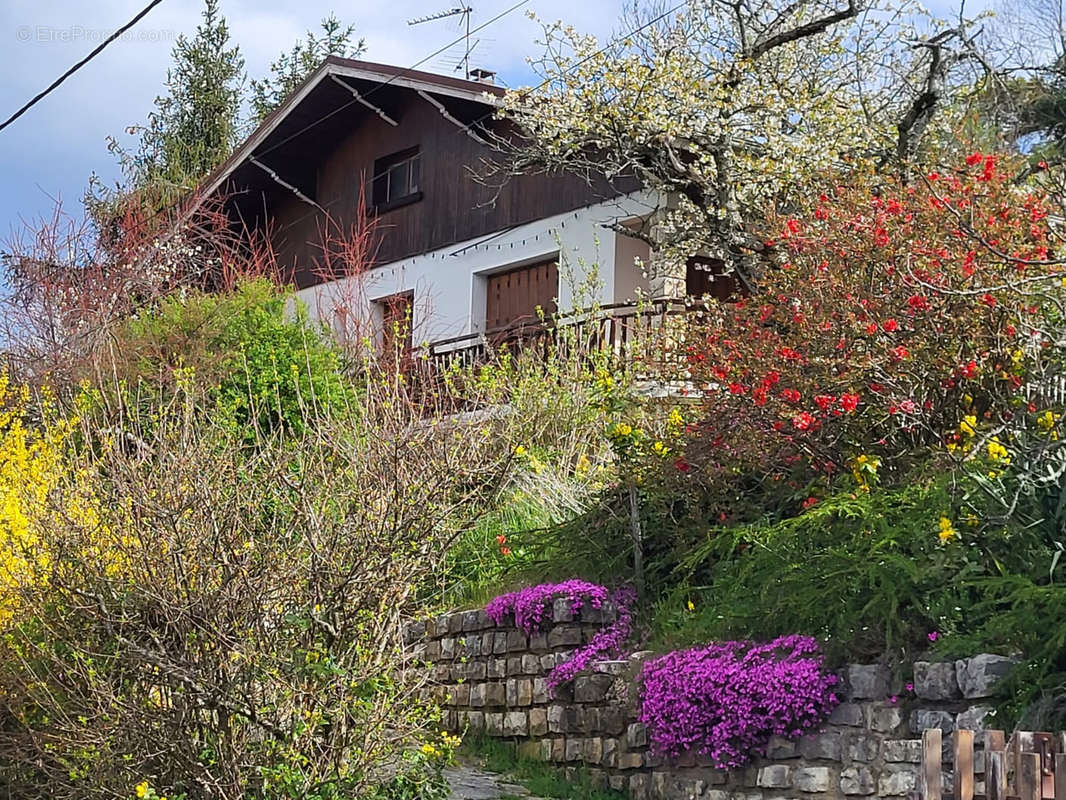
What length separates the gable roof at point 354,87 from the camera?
1762 cm

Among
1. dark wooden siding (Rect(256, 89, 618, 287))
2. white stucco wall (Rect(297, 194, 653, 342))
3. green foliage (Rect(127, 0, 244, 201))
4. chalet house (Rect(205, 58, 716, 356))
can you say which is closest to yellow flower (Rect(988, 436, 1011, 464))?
chalet house (Rect(205, 58, 716, 356))

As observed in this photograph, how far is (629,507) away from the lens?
9.07 metres

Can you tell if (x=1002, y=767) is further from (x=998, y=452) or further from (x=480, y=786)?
(x=480, y=786)

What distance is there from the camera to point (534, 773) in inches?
330

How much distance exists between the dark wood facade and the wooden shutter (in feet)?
2.23

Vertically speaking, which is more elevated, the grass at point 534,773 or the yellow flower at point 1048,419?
the yellow flower at point 1048,419

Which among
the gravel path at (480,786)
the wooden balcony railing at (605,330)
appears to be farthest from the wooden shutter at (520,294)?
the gravel path at (480,786)

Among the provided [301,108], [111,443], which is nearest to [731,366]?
[111,443]

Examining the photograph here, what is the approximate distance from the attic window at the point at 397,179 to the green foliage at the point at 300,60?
463 inches

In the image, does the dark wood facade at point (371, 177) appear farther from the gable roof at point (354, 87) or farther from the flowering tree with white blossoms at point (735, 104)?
the flowering tree with white blossoms at point (735, 104)

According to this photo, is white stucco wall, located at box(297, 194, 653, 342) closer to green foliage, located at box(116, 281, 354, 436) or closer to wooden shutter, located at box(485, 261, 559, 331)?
wooden shutter, located at box(485, 261, 559, 331)

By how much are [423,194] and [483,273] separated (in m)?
2.15

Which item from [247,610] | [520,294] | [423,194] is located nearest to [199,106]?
[423,194]

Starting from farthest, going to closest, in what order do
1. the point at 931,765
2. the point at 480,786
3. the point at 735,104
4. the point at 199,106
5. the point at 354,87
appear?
the point at 199,106, the point at 354,87, the point at 735,104, the point at 480,786, the point at 931,765
